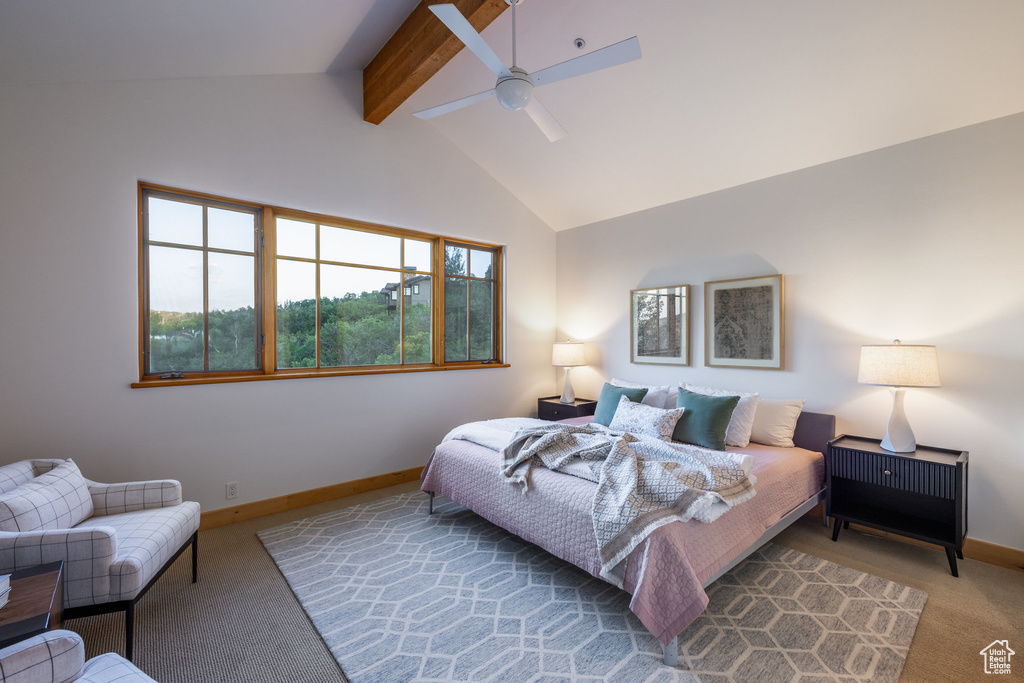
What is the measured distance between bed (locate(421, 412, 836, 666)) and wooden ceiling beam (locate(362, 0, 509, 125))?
8.37 feet

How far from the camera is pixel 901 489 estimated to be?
277cm

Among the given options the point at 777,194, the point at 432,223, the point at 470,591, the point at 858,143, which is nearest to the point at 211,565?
the point at 470,591

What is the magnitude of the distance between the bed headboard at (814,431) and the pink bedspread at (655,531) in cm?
15

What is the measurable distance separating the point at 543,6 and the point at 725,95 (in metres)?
1.31

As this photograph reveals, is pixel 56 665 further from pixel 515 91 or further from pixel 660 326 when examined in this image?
pixel 660 326

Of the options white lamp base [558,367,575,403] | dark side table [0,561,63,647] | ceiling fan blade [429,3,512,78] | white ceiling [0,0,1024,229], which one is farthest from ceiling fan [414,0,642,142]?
white lamp base [558,367,575,403]

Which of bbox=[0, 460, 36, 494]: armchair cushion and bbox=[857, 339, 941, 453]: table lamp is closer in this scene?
bbox=[0, 460, 36, 494]: armchair cushion

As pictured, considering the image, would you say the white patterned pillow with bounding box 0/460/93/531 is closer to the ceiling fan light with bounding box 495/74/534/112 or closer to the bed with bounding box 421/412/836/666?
the bed with bounding box 421/412/836/666

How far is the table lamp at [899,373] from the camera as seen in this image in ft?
8.54

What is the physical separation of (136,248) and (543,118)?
2624mm

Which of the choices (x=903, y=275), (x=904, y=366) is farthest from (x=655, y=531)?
(x=903, y=275)

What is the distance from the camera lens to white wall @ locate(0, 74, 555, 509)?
2.50 m

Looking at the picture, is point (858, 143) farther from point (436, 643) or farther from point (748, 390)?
point (436, 643)

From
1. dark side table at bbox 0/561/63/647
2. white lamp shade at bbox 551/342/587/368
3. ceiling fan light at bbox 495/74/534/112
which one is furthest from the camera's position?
white lamp shade at bbox 551/342/587/368
